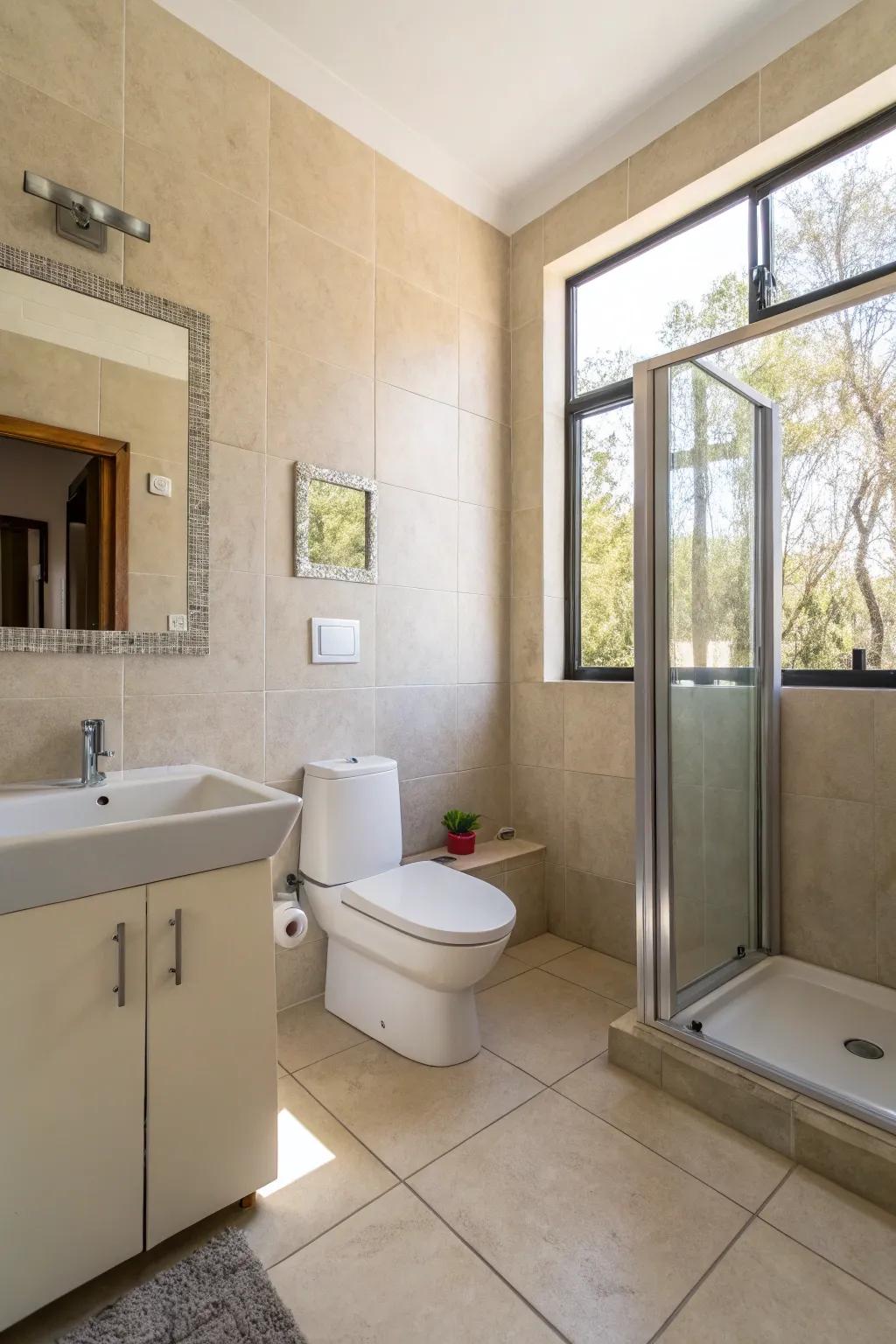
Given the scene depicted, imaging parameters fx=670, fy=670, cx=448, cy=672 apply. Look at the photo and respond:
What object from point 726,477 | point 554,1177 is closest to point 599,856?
point 554,1177

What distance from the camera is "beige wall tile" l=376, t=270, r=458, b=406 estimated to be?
2.33 metres

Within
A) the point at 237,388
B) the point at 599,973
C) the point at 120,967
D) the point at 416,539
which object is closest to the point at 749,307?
the point at 416,539

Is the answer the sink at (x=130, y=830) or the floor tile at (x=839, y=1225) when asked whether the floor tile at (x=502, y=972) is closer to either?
the floor tile at (x=839, y=1225)

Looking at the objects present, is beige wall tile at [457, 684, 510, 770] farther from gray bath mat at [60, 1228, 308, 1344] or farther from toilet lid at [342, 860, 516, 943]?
gray bath mat at [60, 1228, 308, 1344]

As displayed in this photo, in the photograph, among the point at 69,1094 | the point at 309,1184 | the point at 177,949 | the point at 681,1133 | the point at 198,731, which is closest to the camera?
the point at 69,1094

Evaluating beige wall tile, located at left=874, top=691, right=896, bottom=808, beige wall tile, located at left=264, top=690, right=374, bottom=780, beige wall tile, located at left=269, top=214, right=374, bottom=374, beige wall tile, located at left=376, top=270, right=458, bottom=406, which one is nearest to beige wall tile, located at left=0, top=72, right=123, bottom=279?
beige wall tile, located at left=269, top=214, right=374, bottom=374

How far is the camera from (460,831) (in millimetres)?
2480

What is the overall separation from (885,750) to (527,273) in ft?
7.39

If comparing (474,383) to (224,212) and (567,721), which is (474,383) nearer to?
(224,212)

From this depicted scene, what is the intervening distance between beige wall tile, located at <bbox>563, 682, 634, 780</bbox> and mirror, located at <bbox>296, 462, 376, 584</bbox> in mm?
910

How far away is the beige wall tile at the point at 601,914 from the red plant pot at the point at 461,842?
1.40 feet

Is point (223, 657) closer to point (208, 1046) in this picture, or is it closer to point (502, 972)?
point (208, 1046)

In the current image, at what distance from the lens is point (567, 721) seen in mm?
2596

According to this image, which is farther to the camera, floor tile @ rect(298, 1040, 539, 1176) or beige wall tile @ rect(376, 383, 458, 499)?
beige wall tile @ rect(376, 383, 458, 499)
